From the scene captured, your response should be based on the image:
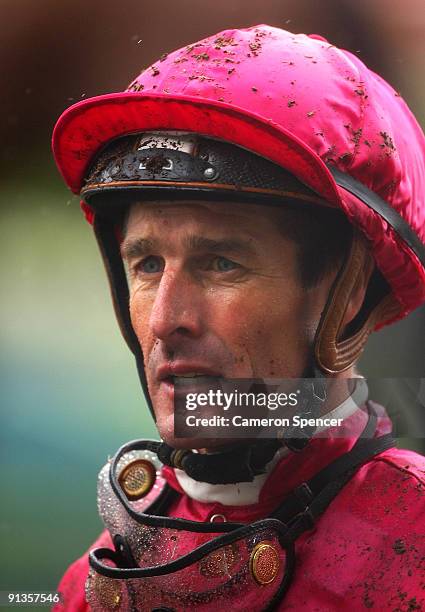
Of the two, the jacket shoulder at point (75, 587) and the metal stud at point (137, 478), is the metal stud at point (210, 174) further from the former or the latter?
the jacket shoulder at point (75, 587)

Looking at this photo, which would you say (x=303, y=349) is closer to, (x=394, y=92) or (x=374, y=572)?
(x=374, y=572)

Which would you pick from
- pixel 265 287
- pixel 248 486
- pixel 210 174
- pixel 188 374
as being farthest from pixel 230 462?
pixel 210 174

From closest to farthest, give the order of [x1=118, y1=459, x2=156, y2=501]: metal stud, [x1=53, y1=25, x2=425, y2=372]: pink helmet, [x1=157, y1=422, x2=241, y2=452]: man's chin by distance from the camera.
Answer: [x1=53, y1=25, x2=425, y2=372]: pink helmet
[x1=157, y1=422, x2=241, y2=452]: man's chin
[x1=118, y1=459, x2=156, y2=501]: metal stud

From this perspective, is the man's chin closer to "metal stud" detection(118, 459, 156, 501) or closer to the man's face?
the man's face

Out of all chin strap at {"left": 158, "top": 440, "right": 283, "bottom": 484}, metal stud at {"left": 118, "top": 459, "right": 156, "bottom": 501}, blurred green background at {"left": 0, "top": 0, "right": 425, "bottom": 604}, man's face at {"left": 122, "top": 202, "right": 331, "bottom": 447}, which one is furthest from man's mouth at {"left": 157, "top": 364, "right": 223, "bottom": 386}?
blurred green background at {"left": 0, "top": 0, "right": 425, "bottom": 604}

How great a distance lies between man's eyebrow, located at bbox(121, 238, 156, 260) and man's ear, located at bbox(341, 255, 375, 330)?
29cm

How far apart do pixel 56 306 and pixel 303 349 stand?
0.65 metres

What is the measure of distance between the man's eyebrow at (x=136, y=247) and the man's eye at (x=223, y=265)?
0.31 feet

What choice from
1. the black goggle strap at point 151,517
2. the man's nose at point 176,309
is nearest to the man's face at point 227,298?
the man's nose at point 176,309

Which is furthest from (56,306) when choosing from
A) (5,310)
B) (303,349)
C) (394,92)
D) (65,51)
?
(394,92)

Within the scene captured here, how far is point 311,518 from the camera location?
111 cm

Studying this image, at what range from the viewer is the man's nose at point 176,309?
1.11m

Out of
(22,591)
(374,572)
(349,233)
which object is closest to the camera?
(374,572)

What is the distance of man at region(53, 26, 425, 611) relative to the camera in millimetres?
1065
